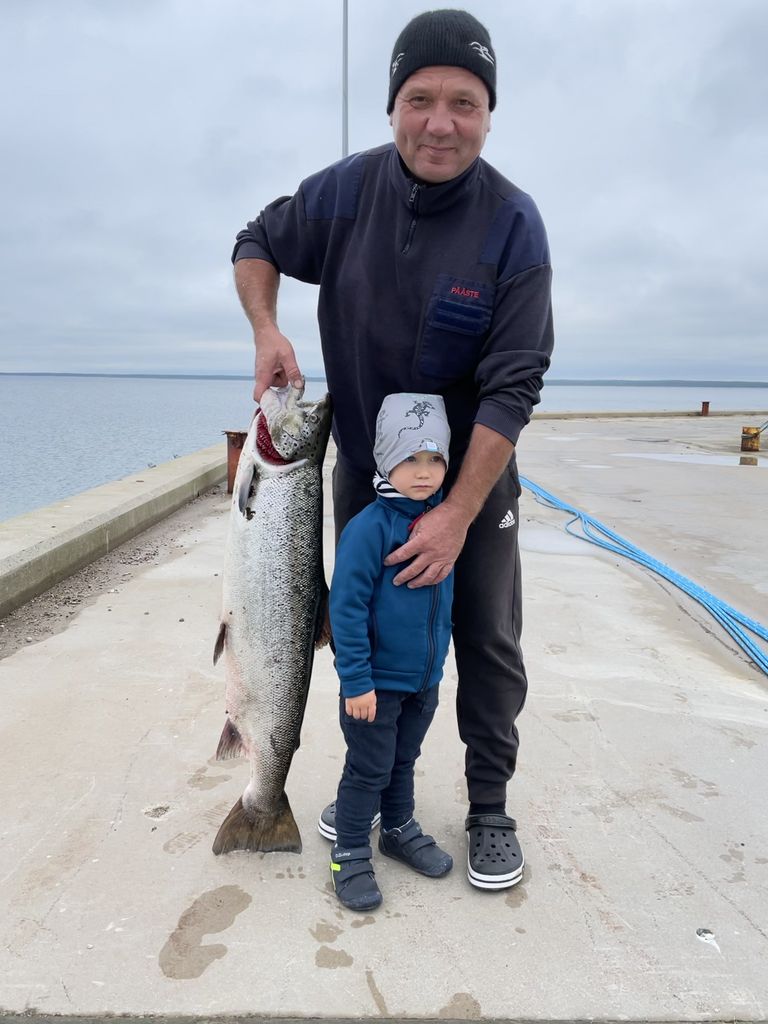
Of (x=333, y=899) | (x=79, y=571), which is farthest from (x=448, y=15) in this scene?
(x=79, y=571)

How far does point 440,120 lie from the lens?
242 cm

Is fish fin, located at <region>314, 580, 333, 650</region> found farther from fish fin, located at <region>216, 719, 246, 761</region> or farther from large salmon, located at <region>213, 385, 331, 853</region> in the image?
fish fin, located at <region>216, 719, 246, 761</region>

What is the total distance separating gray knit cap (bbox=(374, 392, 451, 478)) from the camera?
2438 mm

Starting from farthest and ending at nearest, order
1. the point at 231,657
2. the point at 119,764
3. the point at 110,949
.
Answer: the point at 119,764, the point at 231,657, the point at 110,949

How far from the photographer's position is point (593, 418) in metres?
33.6

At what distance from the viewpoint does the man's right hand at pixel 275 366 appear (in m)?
2.68

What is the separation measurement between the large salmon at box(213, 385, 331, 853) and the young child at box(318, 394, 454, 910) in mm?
194

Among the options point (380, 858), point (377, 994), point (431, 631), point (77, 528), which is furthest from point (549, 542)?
point (377, 994)

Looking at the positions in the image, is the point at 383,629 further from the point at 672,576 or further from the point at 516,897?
the point at 672,576

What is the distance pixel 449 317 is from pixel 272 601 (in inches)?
44.6

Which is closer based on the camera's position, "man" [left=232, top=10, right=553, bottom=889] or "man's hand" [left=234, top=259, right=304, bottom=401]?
"man" [left=232, top=10, right=553, bottom=889]

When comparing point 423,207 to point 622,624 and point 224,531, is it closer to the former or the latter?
point 622,624

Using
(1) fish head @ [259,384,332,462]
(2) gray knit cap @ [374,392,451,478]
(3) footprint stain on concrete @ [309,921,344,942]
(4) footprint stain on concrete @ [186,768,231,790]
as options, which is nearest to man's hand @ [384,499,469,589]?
(2) gray knit cap @ [374,392,451,478]

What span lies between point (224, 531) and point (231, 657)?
5427 mm
